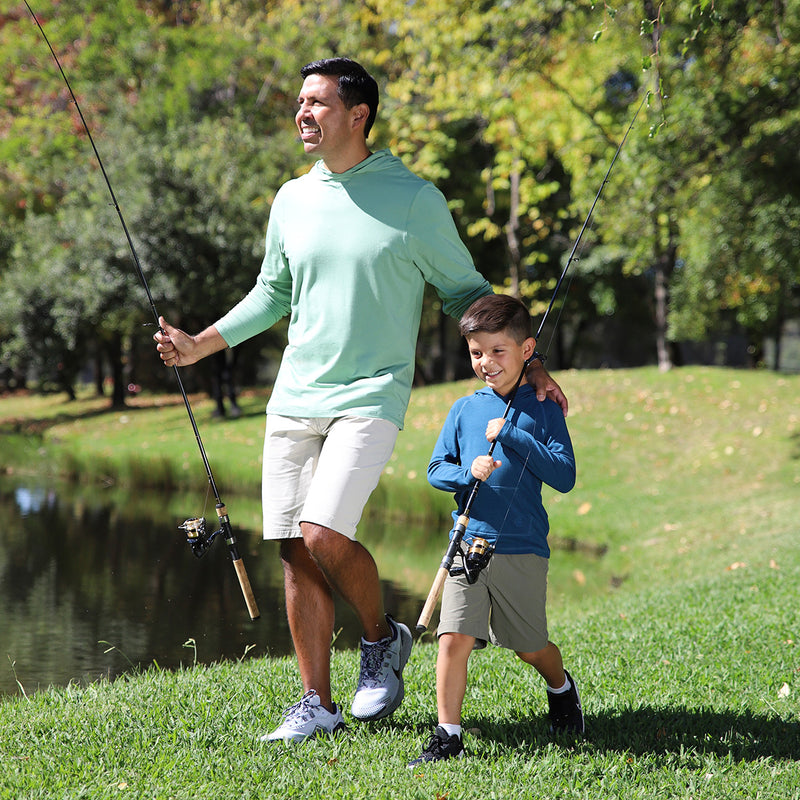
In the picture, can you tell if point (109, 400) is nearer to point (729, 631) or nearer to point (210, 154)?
point (210, 154)

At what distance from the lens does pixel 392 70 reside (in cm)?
2059

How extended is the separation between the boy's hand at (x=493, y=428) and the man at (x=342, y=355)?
30 cm

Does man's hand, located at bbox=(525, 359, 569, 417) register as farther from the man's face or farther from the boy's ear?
the man's face

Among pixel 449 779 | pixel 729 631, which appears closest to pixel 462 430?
pixel 449 779

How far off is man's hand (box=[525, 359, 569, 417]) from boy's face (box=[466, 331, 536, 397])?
0.06m

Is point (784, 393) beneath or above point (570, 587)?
above

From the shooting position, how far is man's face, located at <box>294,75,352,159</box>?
11.7 ft

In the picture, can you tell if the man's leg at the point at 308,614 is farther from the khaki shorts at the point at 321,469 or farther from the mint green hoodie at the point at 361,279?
the mint green hoodie at the point at 361,279

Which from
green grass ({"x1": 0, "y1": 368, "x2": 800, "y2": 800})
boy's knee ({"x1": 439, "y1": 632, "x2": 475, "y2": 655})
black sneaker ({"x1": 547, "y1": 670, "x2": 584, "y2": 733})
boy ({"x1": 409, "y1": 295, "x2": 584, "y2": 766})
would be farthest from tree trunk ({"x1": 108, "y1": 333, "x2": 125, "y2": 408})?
boy's knee ({"x1": 439, "y1": 632, "x2": 475, "y2": 655})

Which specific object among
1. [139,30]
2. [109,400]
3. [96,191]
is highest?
[139,30]

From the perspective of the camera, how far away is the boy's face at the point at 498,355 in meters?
3.52

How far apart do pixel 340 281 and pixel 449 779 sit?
5.74ft

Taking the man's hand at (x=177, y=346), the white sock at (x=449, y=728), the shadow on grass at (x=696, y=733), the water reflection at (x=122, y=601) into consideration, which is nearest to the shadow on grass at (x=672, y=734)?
the shadow on grass at (x=696, y=733)

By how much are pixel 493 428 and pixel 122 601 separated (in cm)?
542
